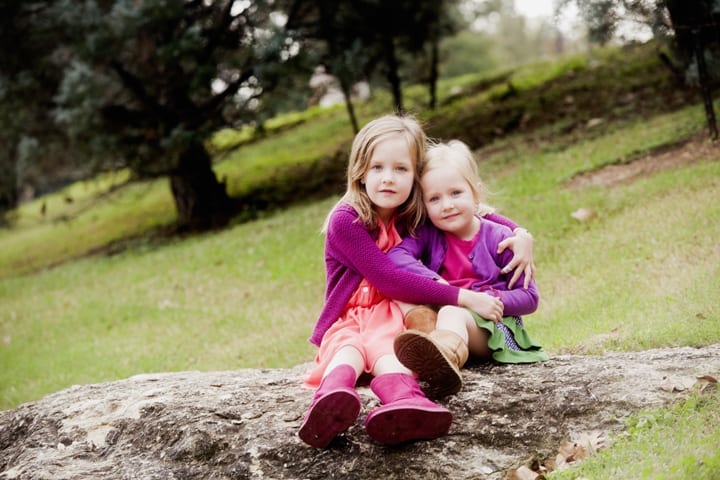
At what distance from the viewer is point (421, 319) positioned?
3.73 metres

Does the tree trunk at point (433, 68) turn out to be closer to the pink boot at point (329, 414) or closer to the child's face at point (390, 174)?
the child's face at point (390, 174)

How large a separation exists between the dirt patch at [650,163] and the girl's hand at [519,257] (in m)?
5.49

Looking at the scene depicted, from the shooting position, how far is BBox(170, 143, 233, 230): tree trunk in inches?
591

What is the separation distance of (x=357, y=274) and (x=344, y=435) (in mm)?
957

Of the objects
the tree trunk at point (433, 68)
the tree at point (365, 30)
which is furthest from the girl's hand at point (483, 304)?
the tree trunk at point (433, 68)

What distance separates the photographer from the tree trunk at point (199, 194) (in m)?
15.0

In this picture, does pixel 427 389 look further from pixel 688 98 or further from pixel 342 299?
pixel 688 98

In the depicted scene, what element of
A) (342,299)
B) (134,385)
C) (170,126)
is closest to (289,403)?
(342,299)

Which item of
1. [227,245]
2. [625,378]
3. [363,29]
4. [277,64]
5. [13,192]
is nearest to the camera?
[625,378]

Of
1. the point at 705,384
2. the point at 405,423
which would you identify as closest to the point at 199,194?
the point at 405,423

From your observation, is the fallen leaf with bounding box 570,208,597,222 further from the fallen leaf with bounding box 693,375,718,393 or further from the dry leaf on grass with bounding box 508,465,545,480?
the dry leaf on grass with bounding box 508,465,545,480

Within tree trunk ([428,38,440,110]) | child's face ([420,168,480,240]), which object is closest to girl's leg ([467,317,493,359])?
child's face ([420,168,480,240])

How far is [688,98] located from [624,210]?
5.01m

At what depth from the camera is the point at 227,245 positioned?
11.9 m
